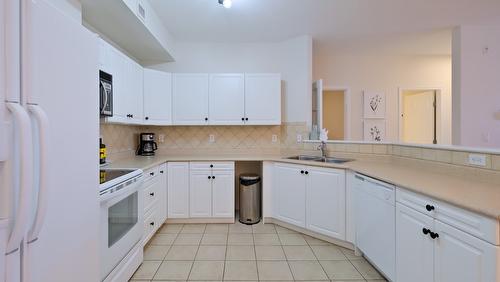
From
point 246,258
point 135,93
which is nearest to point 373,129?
point 246,258

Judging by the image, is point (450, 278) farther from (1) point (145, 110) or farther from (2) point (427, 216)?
(1) point (145, 110)

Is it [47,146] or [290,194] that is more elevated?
[47,146]

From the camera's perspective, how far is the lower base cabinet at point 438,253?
1074 mm

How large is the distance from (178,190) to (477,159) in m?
2.92

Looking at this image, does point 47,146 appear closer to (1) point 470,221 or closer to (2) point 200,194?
(1) point 470,221

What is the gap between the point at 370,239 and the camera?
2.06m

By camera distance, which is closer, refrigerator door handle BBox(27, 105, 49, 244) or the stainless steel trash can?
refrigerator door handle BBox(27, 105, 49, 244)

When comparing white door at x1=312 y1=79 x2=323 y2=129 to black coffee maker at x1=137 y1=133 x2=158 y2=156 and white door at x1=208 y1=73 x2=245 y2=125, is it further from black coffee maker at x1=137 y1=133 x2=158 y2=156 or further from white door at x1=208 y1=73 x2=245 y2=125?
black coffee maker at x1=137 y1=133 x2=158 y2=156

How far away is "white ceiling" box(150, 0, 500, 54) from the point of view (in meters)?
2.66

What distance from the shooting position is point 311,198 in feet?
8.85

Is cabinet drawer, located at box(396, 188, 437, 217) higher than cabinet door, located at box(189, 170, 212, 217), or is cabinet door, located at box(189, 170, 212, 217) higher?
cabinet drawer, located at box(396, 188, 437, 217)

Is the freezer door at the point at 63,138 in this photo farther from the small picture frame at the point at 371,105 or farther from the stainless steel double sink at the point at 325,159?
the small picture frame at the point at 371,105

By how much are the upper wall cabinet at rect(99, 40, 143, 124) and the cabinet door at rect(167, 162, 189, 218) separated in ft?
2.44

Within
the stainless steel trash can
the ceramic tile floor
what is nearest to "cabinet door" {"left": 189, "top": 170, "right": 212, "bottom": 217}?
the ceramic tile floor
